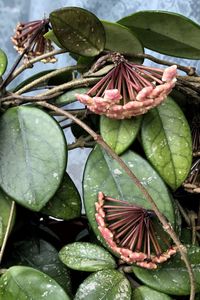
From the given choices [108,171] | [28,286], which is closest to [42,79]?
[108,171]

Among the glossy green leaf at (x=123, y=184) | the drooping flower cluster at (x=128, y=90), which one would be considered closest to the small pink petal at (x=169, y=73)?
the drooping flower cluster at (x=128, y=90)

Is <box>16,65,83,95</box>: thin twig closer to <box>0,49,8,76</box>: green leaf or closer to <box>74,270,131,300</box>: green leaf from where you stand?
<box>0,49,8,76</box>: green leaf

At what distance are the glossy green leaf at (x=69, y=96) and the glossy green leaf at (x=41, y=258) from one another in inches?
7.4

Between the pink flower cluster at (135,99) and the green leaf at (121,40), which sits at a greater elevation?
the green leaf at (121,40)

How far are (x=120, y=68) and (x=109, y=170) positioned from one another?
13 centimetres

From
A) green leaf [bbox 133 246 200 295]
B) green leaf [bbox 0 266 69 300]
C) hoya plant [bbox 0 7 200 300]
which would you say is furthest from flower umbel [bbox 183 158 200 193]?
green leaf [bbox 0 266 69 300]

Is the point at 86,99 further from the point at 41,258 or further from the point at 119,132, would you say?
the point at 41,258

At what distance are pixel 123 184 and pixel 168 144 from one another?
0.08 metres

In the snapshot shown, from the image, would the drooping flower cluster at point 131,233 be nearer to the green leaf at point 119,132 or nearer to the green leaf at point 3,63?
the green leaf at point 119,132

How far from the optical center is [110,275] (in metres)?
0.69

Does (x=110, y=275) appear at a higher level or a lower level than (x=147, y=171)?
lower

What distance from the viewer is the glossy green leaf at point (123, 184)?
70 centimetres

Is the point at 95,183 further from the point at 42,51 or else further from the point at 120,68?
the point at 42,51

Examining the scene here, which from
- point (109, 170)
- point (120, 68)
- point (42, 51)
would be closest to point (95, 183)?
point (109, 170)
